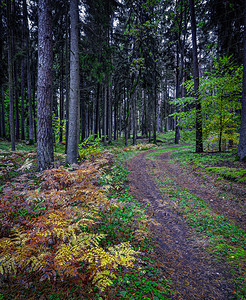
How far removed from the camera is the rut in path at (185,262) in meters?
2.23

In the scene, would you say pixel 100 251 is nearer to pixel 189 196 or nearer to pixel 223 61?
pixel 189 196

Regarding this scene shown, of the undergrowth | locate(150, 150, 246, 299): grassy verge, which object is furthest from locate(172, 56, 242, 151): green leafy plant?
the undergrowth

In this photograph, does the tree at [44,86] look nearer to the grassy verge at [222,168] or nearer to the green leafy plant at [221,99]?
the grassy verge at [222,168]

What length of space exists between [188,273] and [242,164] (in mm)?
6599

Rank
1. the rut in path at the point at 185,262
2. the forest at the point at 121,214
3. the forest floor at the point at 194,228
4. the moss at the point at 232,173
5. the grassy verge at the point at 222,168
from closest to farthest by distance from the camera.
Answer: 1. the forest at the point at 121,214
2. the rut in path at the point at 185,262
3. the forest floor at the point at 194,228
4. the moss at the point at 232,173
5. the grassy verge at the point at 222,168

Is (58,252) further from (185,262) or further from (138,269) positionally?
(185,262)

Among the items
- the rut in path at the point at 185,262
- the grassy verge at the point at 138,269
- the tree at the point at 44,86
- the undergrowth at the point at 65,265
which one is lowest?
the rut in path at the point at 185,262

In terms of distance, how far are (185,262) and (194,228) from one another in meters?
1.22

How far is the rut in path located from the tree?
485 cm

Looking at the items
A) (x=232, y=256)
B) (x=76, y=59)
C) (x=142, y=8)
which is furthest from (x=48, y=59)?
(x=142, y=8)

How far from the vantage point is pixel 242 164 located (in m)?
7.09

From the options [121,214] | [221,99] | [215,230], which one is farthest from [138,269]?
[221,99]

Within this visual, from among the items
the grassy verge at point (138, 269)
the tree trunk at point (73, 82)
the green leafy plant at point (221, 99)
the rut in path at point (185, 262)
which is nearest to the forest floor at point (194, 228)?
the rut in path at point (185, 262)

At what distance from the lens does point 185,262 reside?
280 centimetres
